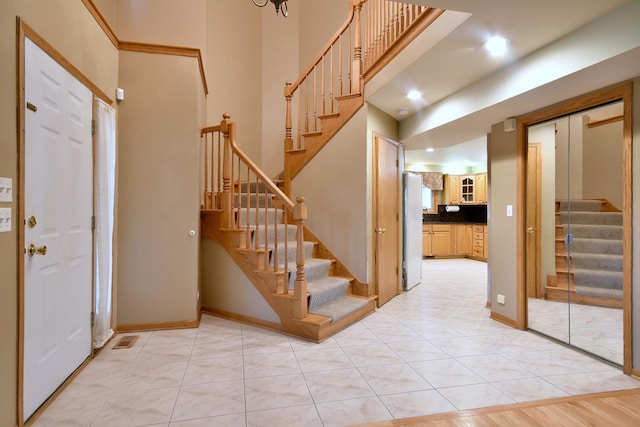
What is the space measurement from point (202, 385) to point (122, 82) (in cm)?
287

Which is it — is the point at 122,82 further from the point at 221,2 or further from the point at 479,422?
the point at 479,422

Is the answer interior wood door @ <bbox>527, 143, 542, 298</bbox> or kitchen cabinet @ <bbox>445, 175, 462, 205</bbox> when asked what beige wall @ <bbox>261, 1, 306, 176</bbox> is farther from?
kitchen cabinet @ <bbox>445, 175, 462, 205</bbox>

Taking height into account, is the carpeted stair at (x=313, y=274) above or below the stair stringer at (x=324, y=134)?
below

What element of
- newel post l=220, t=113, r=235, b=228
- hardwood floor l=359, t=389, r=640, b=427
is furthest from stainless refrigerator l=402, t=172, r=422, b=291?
hardwood floor l=359, t=389, r=640, b=427

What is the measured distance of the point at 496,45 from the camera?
2561 millimetres

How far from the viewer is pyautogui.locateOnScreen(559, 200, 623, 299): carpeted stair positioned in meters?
2.64

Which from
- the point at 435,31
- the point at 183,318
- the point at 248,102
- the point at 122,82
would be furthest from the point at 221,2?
the point at 183,318

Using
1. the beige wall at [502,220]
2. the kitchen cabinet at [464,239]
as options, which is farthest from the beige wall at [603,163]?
the kitchen cabinet at [464,239]

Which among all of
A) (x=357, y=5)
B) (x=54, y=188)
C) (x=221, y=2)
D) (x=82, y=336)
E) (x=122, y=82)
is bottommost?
(x=82, y=336)

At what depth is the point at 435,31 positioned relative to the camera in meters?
2.57

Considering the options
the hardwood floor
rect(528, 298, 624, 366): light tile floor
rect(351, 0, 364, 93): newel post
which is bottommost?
the hardwood floor

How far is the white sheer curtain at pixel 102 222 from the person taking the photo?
2.74 metres

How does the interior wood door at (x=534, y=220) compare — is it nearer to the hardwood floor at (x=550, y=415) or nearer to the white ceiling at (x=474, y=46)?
the white ceiling at (x=474, y=46)
